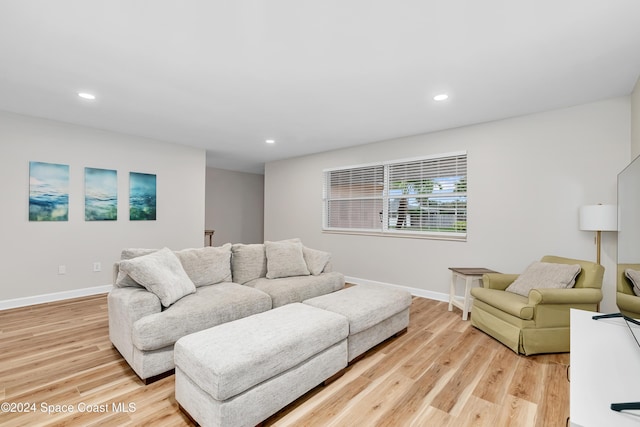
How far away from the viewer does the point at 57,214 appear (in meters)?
3.97

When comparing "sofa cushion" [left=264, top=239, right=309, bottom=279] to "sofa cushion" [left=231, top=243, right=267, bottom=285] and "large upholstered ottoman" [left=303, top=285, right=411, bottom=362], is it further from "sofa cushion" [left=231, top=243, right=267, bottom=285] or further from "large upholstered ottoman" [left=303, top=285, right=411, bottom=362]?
"large upholstered ottoman" [left=303, top=285, right=411, bottom=362]

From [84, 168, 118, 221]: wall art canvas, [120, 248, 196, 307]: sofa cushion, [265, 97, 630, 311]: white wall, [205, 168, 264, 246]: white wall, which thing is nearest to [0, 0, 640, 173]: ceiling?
[265, 97, 630, 311]: white wall

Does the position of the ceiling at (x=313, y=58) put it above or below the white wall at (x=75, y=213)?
above

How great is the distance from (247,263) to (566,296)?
3.08 m

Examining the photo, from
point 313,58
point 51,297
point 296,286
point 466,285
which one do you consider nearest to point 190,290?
point 296,286

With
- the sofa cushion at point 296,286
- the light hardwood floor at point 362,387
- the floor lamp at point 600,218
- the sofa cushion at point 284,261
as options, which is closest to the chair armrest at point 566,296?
the light hardwood floor at point 362,387

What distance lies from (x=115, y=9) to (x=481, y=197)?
4.04 m

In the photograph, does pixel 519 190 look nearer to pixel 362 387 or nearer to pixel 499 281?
pixel 499 281

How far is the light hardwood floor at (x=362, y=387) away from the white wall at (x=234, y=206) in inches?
183

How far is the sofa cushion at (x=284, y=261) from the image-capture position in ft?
11.6

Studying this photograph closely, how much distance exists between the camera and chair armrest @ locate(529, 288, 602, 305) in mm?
2504

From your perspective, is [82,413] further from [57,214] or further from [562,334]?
[562,334]

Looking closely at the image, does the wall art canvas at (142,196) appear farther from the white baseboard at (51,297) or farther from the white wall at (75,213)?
the white baseboard at (51,297)

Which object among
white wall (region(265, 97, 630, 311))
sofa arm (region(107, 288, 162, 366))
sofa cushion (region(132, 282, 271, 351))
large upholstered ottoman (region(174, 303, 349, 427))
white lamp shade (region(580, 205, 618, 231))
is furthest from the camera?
white wall (region(265, 97, 630, 311))
